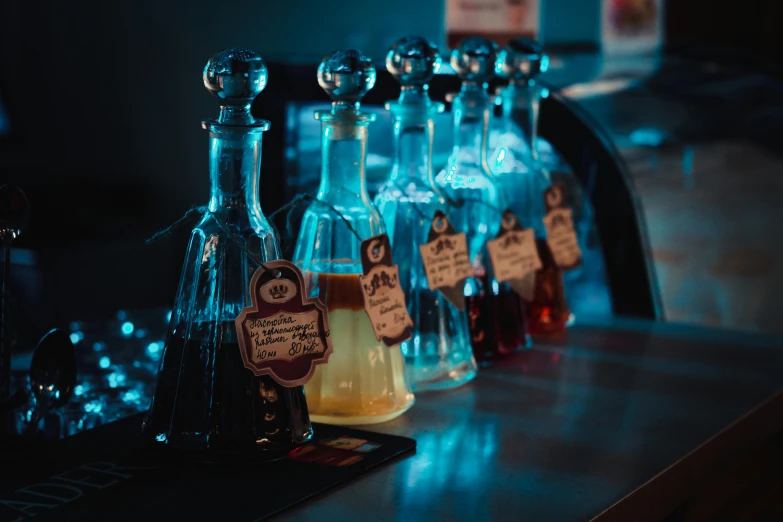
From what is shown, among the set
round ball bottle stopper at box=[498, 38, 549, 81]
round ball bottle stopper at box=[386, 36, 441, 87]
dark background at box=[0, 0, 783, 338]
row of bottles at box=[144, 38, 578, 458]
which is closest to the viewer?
row of bottles at box=[144, 38, 578, 458]

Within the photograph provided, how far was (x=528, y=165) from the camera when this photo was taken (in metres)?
1.37

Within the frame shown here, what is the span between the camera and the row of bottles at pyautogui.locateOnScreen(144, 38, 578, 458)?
81 centimetres

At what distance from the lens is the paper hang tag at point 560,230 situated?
1373mm

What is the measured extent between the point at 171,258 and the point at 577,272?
60.7 inches

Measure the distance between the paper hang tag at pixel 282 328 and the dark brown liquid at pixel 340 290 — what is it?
0.29ft

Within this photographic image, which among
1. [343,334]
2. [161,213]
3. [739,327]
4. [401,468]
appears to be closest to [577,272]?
[739,327]

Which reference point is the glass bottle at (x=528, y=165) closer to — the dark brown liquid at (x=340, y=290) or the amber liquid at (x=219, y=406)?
the dark brown liquid at (x=340, y=290)

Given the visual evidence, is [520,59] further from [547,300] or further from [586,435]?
[586,435]

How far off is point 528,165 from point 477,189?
17 centimetres

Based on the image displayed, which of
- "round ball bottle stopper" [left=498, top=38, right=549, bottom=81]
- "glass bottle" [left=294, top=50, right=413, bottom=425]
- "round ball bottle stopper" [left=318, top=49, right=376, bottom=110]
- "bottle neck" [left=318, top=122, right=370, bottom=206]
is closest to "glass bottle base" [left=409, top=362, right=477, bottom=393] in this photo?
"glass bottle" [left=294, top=50, right=413, bottom=425]

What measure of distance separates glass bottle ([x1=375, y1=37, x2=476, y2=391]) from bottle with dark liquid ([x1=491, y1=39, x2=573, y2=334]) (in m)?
0.23

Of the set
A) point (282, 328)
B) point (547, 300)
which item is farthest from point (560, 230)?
point (282, 328)

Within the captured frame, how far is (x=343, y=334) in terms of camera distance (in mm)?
949

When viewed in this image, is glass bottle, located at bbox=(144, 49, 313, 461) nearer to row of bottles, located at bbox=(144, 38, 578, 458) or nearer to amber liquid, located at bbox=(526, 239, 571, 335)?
row of bottles, located at bbox=(144, 38, 578, 458)
